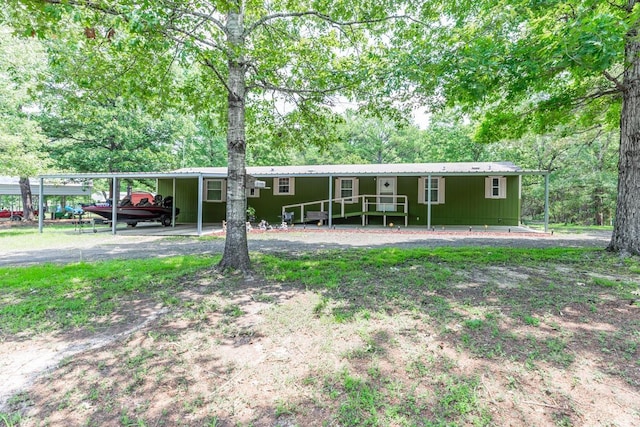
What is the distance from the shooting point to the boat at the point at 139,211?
13.1 m

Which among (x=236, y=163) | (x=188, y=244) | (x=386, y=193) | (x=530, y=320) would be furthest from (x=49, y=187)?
(x=530, y=320)

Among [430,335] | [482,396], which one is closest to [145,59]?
[430,335]

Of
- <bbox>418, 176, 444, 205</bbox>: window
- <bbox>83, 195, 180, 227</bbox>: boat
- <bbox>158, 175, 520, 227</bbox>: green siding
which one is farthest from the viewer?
<bbox>418, 176, 444, 205</bbox>: window

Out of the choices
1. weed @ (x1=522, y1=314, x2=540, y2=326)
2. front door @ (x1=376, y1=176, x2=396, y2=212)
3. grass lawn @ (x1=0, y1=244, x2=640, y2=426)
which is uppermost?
front door @ (x1=376, y1=176, x2=396, y2=212)

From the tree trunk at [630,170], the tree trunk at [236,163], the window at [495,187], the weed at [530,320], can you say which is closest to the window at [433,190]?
the window at [495,187]

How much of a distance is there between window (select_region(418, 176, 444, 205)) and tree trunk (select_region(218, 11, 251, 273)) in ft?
34.6

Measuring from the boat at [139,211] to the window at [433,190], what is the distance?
35.8ft

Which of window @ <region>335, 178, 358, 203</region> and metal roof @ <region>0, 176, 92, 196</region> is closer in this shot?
window @ <region>335, 178, 358, 203</region>

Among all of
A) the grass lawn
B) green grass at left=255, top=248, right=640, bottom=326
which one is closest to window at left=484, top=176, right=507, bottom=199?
green grass at left=255, top=248, right=640, bottom=326

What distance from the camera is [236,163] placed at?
17.4ft

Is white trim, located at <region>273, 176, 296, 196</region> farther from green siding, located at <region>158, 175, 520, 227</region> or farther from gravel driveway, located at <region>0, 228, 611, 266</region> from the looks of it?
gravel driveway, located at <region>0, 228, 611, 266</region>

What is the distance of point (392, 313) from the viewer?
357cm

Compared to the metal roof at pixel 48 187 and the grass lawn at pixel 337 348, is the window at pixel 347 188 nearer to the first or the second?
the grass lawn at pixel 337 348

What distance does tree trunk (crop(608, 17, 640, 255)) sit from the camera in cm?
634
